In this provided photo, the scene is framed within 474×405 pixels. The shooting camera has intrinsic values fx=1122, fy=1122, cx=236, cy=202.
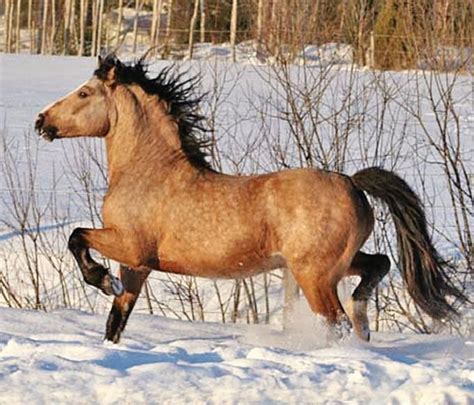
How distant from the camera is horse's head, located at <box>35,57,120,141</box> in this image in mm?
6543

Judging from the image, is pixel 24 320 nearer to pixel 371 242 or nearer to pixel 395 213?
pixel 395 213

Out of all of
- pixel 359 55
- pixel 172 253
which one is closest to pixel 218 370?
pixel 172 253

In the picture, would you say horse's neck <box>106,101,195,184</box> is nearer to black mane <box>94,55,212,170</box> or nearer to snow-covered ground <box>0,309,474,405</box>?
black mane <box>94,55,212,170</box>

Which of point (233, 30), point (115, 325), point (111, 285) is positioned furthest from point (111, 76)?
point (233, 30)

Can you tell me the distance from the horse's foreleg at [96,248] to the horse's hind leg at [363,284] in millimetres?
1313

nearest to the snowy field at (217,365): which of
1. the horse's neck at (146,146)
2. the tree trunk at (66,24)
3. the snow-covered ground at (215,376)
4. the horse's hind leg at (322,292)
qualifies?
the snow-covered ground at (215,376)

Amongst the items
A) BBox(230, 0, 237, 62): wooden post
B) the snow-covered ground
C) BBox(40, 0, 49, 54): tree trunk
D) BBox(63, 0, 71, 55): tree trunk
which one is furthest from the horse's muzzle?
BBox(63, 0, 71, 55): tree trunk

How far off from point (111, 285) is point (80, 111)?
41.7 inches

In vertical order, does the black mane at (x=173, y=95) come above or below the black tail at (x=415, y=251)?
above

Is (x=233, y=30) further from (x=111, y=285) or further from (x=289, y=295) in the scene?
(x=111, y=285)

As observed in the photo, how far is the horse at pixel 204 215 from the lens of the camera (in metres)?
6.07

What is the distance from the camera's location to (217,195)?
624 centimetres

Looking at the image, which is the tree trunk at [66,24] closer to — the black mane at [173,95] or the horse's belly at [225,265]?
the black mane at [173,95]

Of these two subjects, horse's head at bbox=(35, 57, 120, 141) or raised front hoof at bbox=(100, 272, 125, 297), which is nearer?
raised front hoof at bbox=(100, 272, 125, 297)
